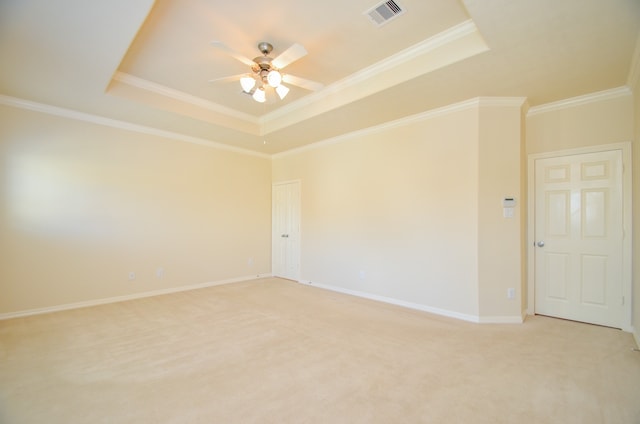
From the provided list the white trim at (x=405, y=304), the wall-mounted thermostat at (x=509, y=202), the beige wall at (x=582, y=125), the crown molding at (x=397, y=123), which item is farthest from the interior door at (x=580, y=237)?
the crown molding at (x=397, y=123)

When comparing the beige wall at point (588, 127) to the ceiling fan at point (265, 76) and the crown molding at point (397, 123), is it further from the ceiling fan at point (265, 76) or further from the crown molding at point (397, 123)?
the ceiling fan at point (265, 76)

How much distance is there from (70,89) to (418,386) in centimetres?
471

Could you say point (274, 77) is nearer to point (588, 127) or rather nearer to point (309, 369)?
point (309, 369)

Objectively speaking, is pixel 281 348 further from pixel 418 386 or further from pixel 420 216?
pixel 420 216

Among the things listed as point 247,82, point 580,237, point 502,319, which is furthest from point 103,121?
point 580,237

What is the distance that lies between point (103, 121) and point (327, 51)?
3541 mm

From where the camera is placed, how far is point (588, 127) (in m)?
3.44

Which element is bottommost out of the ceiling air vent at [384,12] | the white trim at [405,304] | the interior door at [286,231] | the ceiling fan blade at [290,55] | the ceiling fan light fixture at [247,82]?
the white trim at [405,304]

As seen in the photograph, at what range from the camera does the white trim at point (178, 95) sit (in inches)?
139

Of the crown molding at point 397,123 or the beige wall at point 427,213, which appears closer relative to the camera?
the beige wall at point 427,213

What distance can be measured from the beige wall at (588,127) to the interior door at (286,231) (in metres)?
3.97

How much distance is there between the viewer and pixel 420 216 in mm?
4051

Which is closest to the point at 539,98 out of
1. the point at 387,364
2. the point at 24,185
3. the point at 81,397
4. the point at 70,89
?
the point at 387,364

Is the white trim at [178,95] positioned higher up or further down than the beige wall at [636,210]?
higher up
